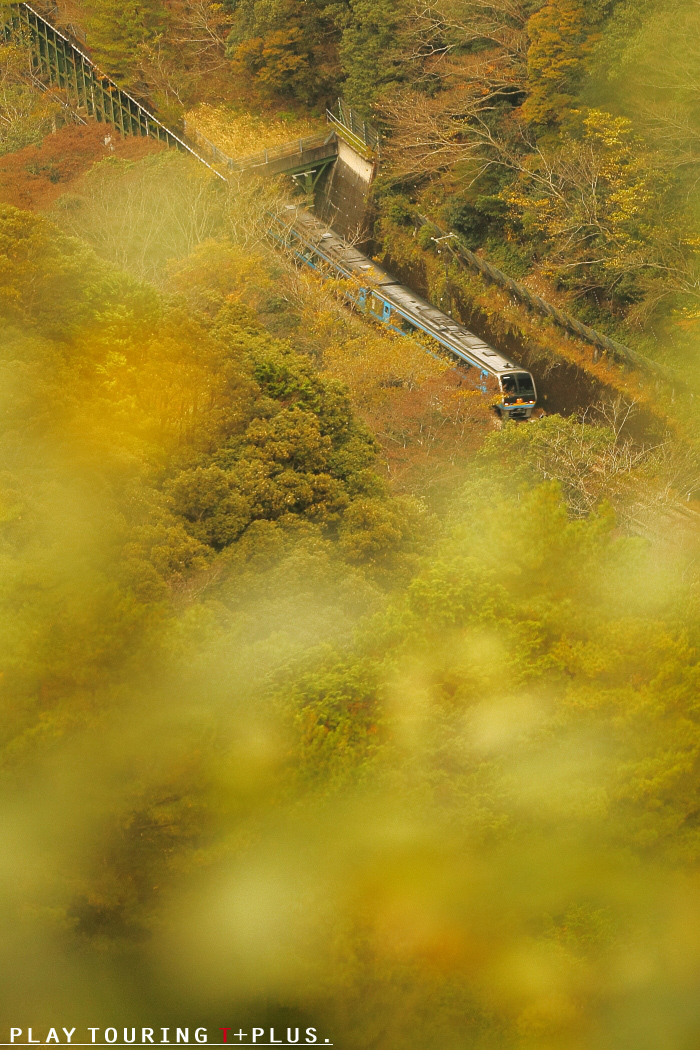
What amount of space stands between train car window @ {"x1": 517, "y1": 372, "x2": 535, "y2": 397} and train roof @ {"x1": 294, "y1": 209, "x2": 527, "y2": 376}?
363 millimetres

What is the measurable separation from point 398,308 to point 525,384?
4.49 metres

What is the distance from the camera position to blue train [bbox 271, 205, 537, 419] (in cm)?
2783

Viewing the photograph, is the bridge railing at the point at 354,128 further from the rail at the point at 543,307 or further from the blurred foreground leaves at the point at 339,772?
the blurred foreground leaves at the point at 339,772

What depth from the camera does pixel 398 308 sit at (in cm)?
3005

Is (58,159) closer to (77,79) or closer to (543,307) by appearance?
(77,79)

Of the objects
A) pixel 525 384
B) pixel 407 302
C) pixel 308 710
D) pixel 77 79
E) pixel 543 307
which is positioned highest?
pixel 77 79

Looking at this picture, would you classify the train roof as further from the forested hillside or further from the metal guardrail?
the forested hillside

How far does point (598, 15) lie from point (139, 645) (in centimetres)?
2255

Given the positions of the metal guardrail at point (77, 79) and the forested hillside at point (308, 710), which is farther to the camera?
the metal guardrail at point (77, 79)

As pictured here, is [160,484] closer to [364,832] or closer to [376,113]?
[364,832]

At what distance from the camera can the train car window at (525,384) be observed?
1097 inches

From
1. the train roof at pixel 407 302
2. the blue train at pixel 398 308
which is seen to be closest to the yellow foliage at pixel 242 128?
the train roof at pixel 407 302

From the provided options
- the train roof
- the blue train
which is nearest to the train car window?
the blue train

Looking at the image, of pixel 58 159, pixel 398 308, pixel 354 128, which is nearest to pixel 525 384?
pixel 398 308
